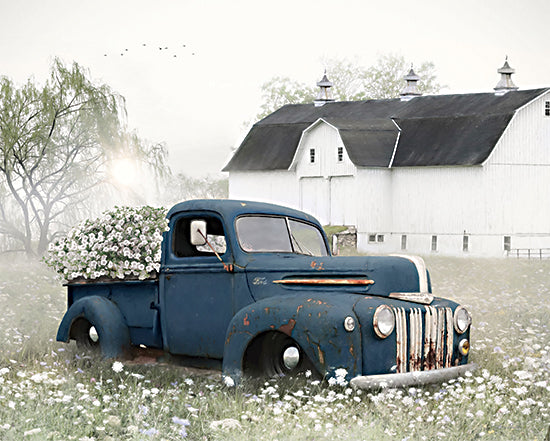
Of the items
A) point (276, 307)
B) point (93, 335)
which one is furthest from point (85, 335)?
point (276, 307)

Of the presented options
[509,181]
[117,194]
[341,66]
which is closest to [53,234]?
[117,194]

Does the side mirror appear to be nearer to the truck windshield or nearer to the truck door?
the truck door

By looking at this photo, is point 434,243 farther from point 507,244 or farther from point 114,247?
point 114,247

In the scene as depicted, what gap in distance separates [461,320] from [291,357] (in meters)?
1.77

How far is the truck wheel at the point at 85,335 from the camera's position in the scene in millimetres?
10141

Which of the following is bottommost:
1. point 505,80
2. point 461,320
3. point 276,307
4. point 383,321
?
point 461,320

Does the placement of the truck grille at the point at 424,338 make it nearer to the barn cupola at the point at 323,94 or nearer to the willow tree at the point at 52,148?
the willow tree at the point at 52,148

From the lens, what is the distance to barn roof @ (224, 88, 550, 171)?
113 ft

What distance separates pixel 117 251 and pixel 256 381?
2.80 meters

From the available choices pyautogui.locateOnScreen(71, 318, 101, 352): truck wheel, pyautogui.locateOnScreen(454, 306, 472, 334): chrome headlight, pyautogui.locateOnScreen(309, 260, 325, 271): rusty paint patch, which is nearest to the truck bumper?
pyautogui.locateOnScreen(454, 306, 472, 334): chrome headlight

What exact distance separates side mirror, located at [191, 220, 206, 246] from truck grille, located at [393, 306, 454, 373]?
7.99ft

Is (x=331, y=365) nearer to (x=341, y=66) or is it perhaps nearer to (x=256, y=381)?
(x=256, y=381)

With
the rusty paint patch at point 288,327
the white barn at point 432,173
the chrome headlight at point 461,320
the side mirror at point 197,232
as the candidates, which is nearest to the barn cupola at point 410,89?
the white barn at point 432,173

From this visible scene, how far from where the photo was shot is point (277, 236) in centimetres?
900
